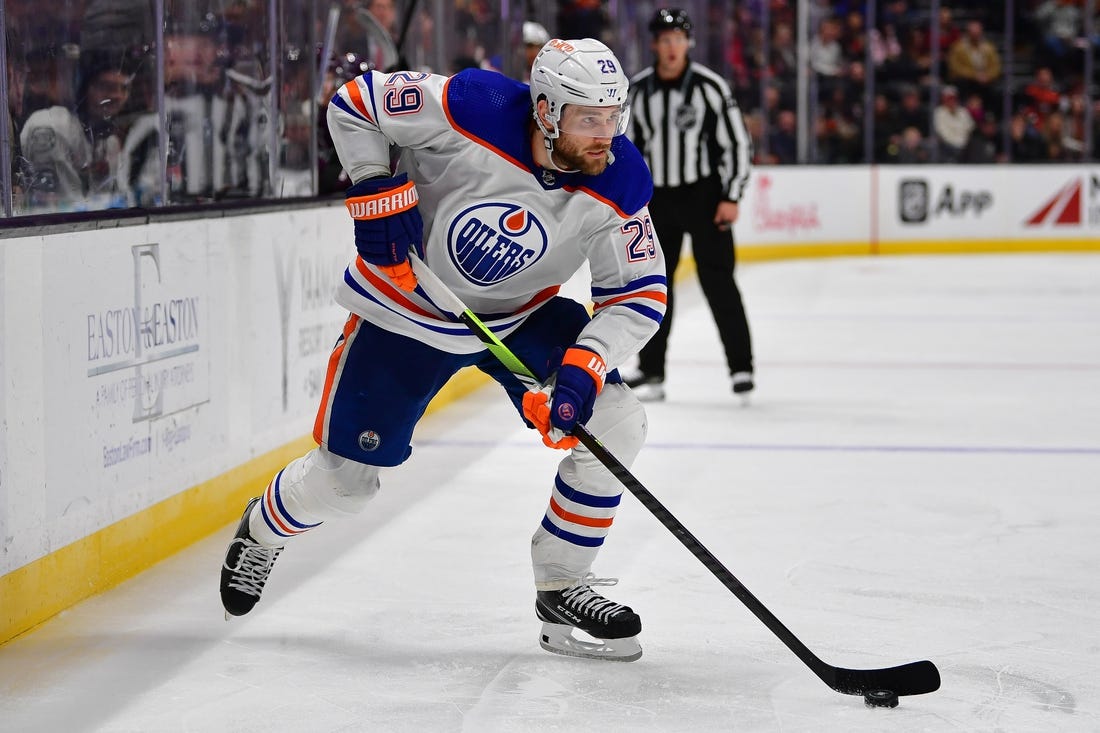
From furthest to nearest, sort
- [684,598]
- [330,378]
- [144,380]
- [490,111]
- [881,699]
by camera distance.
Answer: [144,380]
[684,598]
[330,378]
[490,111]
[881,699]

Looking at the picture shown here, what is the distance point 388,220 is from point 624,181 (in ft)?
1.26

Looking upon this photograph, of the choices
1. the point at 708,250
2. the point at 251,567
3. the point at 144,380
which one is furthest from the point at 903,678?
the point at 708,250

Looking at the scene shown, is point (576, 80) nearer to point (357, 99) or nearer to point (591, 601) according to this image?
point (357, 99)

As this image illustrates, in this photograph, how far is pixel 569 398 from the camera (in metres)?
2.32

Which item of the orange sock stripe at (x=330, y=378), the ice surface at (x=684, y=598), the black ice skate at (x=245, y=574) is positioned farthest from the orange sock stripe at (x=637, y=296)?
the black ice skate at (x=245, y=574)

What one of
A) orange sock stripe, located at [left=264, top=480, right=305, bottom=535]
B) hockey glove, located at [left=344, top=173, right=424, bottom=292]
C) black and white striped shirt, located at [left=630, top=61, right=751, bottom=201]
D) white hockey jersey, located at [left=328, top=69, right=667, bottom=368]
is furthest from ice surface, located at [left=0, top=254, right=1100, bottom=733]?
black and white striped shirt, located at [left=630, top=61, right=751, bottom=201]

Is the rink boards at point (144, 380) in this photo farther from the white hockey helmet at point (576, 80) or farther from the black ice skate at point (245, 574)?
the white hockey helmet at point (576, 80)

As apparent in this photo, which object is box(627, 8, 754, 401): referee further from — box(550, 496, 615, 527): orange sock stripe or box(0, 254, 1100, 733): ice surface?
box(550, 496, 615, 527): orange sock stripe

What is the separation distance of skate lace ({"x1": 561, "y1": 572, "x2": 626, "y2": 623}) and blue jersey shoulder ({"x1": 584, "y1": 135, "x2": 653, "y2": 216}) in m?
0.64

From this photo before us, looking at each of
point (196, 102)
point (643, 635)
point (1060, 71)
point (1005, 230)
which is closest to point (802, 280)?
point (1005, 230)

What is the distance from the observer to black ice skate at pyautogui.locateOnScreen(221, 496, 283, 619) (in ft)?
8.72

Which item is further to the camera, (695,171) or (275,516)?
(695,171)

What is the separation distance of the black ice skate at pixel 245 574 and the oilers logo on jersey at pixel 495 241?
2.01ft

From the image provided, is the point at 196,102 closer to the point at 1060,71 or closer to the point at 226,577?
the point at 226,577
